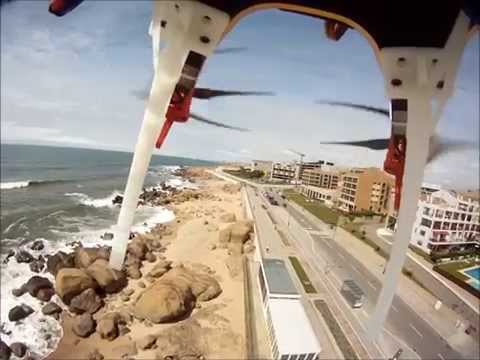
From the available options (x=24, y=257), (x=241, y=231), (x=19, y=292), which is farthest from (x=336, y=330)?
(x=24, y=257)

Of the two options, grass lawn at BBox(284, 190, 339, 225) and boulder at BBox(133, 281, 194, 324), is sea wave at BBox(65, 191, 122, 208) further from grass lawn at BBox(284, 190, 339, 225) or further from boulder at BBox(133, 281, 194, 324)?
grass lawn at BBox(284, 190, 339, 225)

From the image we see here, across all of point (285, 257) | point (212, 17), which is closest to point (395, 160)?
point (212, 17)

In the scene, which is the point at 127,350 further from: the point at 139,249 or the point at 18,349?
the point at 139,249

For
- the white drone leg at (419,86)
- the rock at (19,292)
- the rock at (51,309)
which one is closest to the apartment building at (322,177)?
the white drone leg at (419,86)

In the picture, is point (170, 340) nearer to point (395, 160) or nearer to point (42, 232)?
point (395, 160)

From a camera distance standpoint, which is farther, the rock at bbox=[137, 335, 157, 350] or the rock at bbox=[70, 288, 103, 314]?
the rock at bbox=[70, 288, 103, 314]

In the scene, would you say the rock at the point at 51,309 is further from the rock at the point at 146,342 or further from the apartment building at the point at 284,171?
the apartment building at the point at 284,171

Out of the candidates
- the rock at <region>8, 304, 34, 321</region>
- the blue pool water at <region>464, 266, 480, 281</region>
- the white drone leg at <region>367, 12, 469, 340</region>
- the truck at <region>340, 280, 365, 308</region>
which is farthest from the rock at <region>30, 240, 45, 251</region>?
the white drone leg at <region>367, 12, 469, 340</region>
